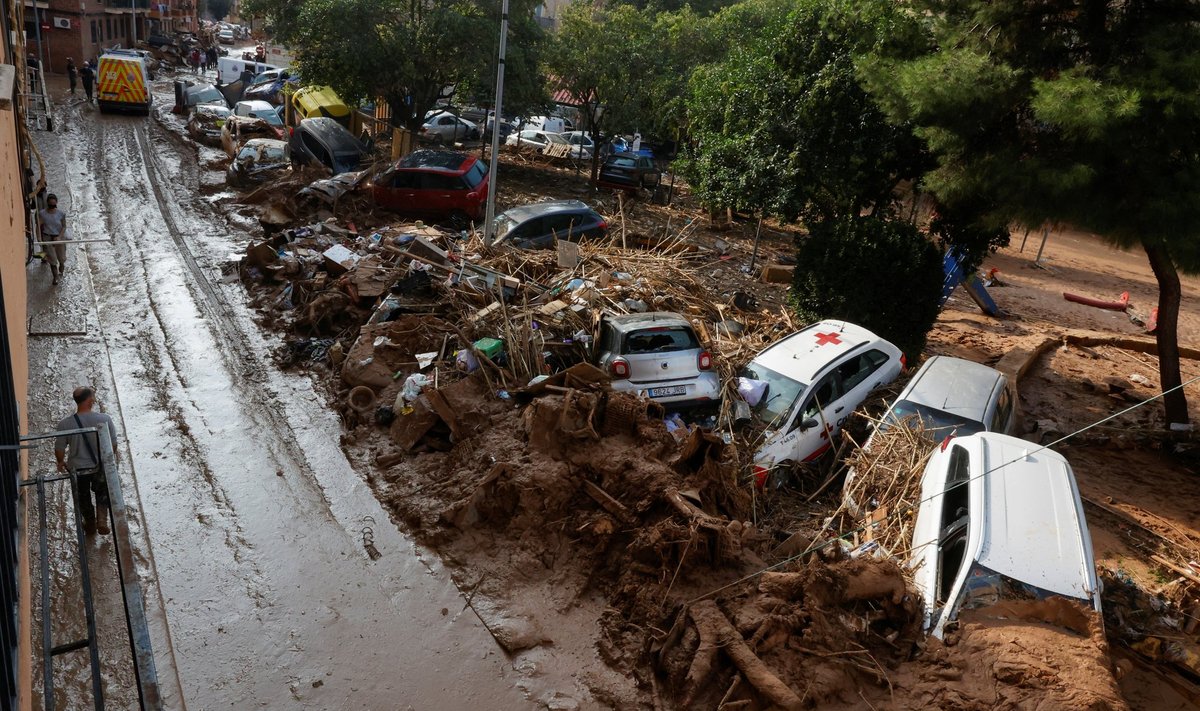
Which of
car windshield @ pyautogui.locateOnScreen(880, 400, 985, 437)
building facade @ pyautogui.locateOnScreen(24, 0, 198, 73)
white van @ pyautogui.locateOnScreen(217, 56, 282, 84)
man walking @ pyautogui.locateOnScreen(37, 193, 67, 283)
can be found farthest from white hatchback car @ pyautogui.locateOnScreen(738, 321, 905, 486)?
white van @ pyautogui.locateOnScreen(217, 56, 282, 84)

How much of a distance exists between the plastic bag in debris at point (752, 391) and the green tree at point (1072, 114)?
15.3ft

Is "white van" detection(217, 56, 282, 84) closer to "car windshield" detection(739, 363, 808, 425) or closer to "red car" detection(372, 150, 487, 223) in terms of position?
"red car" detection(372, 150, 487, 223)

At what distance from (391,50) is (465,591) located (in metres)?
20.5

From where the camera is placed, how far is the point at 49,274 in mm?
14133

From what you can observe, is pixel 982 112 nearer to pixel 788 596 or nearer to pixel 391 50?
pixel 788 596

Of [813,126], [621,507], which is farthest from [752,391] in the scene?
[813,126]

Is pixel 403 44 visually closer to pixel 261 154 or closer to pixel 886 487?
pixel 261 154

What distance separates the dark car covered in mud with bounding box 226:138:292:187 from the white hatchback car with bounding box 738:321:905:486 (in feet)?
50.9

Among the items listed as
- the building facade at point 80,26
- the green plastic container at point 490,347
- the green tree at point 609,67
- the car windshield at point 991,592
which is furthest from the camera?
the building facade at point 80,26

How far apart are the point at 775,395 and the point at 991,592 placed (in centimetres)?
403

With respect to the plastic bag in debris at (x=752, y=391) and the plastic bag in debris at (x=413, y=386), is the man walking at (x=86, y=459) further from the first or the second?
the plastic bag in debris at (x=752, y=391)

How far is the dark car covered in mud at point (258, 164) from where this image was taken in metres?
21.1

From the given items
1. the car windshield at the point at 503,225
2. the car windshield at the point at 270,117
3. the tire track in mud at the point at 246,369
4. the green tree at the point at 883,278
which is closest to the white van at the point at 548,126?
the car windshield at the point at 270,117

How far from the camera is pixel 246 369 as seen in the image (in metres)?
11.7
